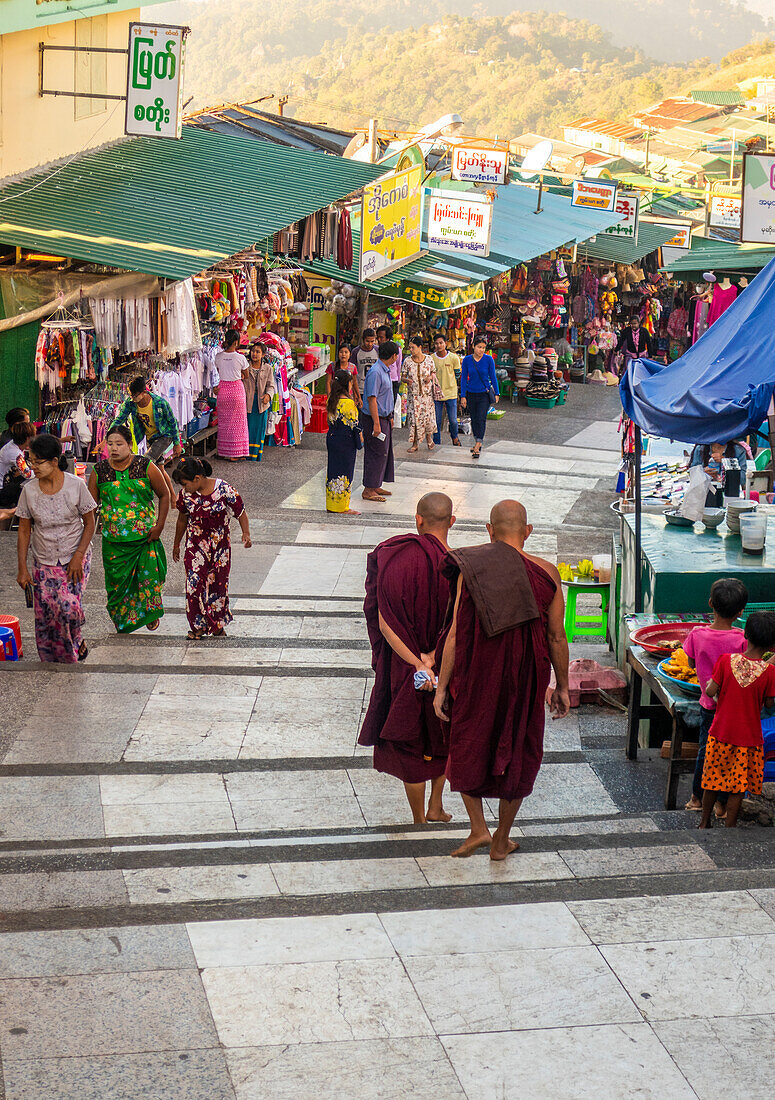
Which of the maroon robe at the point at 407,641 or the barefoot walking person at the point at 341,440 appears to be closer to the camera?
the maroon robe at the point at 407,641

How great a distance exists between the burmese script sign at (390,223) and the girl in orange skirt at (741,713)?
40.1 ft

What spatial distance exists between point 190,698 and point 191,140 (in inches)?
486

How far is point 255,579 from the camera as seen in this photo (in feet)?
34.2

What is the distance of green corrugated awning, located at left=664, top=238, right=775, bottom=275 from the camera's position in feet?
75.4

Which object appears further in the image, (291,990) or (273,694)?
(273,694)

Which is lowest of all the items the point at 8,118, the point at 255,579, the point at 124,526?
the point at 255,579

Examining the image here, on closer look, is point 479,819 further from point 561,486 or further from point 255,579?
point 561,486

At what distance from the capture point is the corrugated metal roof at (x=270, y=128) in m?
21.2

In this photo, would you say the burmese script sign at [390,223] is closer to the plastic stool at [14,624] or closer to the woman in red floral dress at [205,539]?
the woman in red floral dress at [205,539]

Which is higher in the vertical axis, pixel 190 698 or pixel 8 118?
pixel 8 118

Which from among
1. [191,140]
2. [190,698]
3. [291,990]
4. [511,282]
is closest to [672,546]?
[190,698]

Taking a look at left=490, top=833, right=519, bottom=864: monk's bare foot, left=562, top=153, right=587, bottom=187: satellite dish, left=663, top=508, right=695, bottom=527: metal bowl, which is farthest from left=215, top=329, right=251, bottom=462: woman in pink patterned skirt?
left=562, top=153, right=587, bottom=187: satellite dish

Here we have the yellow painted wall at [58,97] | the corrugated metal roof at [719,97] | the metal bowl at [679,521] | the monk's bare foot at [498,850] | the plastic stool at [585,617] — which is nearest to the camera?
the monk's bare foot at [498,850]

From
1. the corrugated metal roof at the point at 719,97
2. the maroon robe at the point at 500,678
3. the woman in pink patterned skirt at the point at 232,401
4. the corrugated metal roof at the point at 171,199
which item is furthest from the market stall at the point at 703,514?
the corrugated metal roof at the point at 719,97
